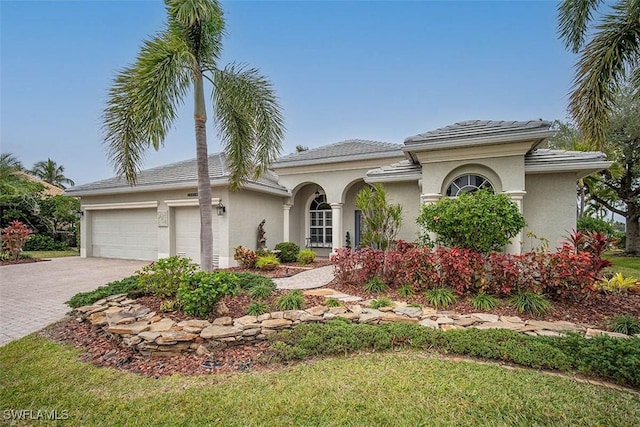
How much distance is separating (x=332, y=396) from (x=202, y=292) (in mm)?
2916

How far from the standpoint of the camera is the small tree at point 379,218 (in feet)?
28.6

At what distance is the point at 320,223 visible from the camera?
16.5 m

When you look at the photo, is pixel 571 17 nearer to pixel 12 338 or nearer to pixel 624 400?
pixel 624 400

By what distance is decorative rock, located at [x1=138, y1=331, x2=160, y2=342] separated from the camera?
4.37 m

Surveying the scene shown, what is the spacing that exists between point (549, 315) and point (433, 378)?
3.76 metres

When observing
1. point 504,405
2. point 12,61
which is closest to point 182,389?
point 504,405

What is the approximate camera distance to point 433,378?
3650 millimetres

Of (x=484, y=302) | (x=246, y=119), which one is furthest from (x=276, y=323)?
(x=246, y=119)

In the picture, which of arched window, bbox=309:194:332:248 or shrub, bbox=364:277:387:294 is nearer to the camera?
shrub, bbox=364:277:387:294

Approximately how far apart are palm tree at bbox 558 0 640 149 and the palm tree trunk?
963 cm

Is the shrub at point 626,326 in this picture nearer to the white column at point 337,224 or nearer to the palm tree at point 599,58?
the palm tree at point 599,58

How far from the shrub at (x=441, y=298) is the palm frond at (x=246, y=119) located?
19.1 ft

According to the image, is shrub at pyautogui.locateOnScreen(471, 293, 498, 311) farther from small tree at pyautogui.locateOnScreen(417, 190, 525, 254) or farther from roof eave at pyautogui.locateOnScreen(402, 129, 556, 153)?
roof eave at pyautogui.locateOnScreen(402, 129, 556, 153)

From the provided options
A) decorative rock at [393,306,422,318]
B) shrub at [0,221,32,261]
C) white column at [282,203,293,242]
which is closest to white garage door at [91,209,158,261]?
shrub at [0,221,32,261]
